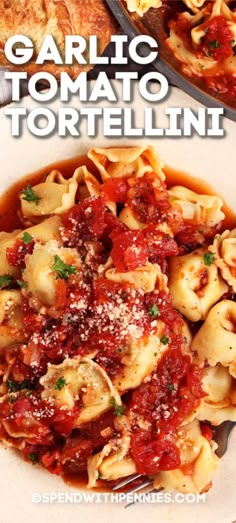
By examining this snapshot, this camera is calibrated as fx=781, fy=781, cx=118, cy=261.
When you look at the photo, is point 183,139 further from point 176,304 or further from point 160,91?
point 176,304

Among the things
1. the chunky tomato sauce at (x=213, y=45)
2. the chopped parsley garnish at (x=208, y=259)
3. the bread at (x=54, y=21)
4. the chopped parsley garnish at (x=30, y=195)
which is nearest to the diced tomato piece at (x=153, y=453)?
the chopped parsley garnish at (x=208, y=259)

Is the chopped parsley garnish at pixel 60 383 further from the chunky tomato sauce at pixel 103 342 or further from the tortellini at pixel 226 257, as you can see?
the tortellini at pixel 226 257

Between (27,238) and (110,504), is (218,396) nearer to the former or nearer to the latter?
(110,504)

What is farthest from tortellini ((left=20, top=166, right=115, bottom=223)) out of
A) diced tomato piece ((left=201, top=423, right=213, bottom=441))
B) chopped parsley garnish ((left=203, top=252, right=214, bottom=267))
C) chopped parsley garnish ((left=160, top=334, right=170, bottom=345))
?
diced tomato piece ((left=201, top=423, right=213, bottom=441))

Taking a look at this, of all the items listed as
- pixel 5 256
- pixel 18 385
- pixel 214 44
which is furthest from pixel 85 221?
pixel 214 44

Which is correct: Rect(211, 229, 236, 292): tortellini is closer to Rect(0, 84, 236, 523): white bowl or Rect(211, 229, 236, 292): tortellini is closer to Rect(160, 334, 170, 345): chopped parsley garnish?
Rect(0, 84, 236, 523): white bowl

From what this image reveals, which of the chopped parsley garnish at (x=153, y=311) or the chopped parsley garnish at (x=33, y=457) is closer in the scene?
the chopped parsley garnish at (x=153, y=311)
